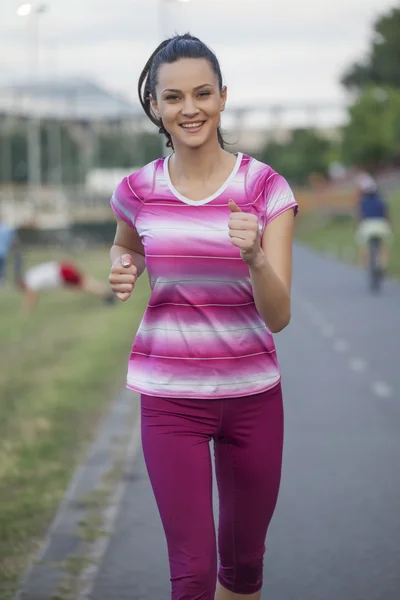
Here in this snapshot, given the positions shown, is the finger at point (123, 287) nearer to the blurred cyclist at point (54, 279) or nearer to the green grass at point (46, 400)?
the green grass at point (46, 400)

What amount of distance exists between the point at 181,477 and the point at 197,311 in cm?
46

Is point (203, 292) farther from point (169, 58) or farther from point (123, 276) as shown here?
point (169, 58)

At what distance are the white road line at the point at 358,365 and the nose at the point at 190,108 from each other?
29.7ft

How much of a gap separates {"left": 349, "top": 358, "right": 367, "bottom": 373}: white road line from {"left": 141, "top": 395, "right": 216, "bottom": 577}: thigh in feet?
29.3

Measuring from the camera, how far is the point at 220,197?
381cm

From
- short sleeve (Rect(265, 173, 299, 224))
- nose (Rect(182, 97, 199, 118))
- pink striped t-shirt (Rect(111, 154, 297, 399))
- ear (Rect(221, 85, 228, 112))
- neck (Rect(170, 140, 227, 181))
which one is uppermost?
ear (Rect(221, 85, 228, 112))

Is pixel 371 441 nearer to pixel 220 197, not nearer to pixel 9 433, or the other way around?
pixel 9 433

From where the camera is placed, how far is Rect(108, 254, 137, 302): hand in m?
3.82

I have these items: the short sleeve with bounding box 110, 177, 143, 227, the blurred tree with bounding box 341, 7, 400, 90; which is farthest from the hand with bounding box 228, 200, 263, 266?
the blurred tree with bounding box 341, 7, 400, 90

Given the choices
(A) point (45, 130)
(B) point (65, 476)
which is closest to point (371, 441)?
(B) point (65, 476)

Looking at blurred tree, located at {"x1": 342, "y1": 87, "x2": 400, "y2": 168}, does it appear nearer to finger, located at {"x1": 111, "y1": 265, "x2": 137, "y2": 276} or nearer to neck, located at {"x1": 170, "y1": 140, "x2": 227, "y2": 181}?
neck, located at {"x1": 170, "y1": 140, "x2": 227, "y2": 181}

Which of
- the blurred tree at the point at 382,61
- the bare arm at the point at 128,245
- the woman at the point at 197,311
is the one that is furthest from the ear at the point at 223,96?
the blurred tree at the point at 382,61

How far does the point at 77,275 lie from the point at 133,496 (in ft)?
50.1

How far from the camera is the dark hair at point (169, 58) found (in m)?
3.84
